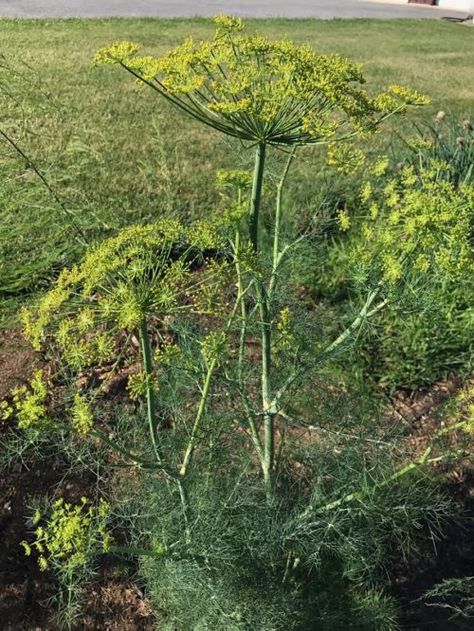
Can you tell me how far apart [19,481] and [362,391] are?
56.1 inches

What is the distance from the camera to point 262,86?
4.45ft

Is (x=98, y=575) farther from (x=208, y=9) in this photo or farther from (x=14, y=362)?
(x=208, y=9)

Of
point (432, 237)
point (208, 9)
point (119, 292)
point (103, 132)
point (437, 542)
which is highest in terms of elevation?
point (208, 9)

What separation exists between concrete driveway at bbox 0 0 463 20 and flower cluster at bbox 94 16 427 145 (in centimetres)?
864

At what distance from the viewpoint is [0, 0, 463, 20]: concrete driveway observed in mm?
9688

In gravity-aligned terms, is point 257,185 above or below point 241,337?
above

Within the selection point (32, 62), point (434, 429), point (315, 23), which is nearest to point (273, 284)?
point (434, 429)

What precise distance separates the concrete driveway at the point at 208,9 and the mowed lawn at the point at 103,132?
2.95ft

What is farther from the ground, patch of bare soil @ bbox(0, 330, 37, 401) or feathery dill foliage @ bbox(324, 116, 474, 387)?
feathery dill foliage @ bbox(324, 116, 474, 387)

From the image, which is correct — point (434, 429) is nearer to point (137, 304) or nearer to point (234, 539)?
point (234, 539)

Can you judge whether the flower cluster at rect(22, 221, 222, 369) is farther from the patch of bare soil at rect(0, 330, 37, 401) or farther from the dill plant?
the patch of bare soil at rect(0, 330, 37, 401)

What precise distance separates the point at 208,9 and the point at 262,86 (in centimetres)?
1156

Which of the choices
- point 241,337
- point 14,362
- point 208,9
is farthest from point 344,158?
point 208,9

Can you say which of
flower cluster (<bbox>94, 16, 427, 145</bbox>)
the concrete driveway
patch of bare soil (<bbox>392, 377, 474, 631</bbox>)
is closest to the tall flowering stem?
flower cluster (<bbox>94, 16, 427, 145</bbox>)
